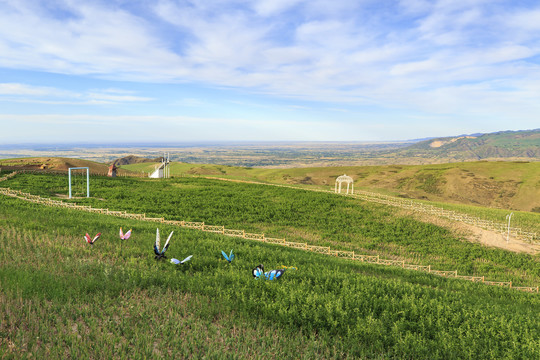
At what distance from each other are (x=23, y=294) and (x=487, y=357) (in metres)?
10.3

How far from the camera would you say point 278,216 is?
38.8 meters

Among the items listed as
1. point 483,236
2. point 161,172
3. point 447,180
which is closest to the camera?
Answer: point 483,236

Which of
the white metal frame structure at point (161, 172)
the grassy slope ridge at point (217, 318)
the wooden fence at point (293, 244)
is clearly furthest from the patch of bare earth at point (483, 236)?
the white metal frame structure at point (161, 172)

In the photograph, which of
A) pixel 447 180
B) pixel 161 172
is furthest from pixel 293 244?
pixel 447 180

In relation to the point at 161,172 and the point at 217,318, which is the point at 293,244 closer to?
the point at 217,318

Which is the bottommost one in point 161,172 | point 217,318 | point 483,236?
point 483,236

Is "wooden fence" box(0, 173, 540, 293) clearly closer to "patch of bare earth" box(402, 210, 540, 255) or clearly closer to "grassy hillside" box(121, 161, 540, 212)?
"patch of bare earth" box(402, 210, 540, 255)

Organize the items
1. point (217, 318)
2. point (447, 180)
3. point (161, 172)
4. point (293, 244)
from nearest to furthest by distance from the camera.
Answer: point (217, 318), point (293, 244), point (161, 172), point (447, 180)

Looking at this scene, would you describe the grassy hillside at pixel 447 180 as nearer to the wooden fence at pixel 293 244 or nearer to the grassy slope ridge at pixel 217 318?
the wooden fence at pixel 293 244

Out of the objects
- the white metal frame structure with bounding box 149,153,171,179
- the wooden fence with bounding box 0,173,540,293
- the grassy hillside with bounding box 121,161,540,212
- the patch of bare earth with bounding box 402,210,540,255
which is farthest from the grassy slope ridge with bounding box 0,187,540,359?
the grassy hillside with bounding box 121,161,540,212

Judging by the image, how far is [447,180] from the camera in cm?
9812

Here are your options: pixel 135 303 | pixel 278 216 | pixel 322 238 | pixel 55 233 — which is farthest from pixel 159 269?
pixel 278 216

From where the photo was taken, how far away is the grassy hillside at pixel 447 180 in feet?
266

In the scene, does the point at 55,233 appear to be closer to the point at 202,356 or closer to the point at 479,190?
the point at 202,356
